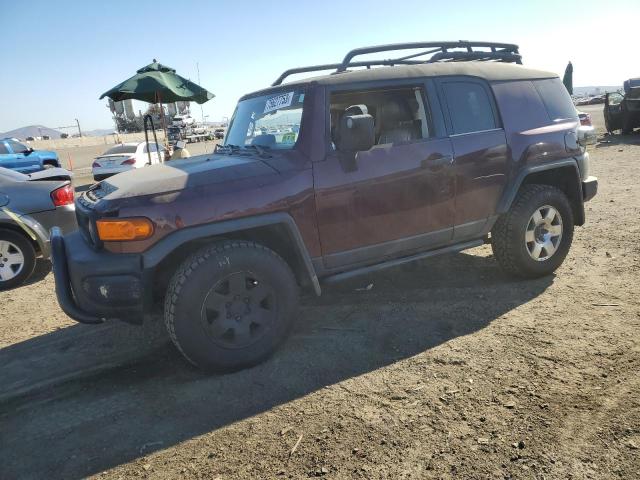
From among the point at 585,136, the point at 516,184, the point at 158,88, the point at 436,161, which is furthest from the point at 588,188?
the point at 158,88

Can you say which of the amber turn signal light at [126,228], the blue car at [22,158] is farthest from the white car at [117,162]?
the amber turn signal light at [126,228]

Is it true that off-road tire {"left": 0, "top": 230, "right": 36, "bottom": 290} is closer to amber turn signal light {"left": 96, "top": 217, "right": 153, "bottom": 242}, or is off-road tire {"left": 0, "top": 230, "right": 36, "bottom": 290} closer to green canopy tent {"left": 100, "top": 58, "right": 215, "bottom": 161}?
amber turn signal light {"left": 96, "top": 217, "right": 153, "bottom": 242}

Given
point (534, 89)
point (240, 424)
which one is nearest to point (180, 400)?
point (240, 424)

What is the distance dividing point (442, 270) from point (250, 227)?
8.61 ft

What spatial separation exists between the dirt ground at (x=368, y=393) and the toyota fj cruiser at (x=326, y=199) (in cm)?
39

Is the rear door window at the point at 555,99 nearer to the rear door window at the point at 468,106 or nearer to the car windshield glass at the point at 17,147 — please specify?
the rear door window at the point at 468,106

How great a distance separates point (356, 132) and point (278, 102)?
915mm

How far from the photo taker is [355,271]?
138 inches

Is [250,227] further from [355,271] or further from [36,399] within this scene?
[36,399]

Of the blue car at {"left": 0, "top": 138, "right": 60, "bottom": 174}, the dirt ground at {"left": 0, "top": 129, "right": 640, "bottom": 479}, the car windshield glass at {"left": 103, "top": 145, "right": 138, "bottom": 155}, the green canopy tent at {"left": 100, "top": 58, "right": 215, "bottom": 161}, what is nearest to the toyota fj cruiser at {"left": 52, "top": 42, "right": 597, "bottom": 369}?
the dirt ground at {"left": 0, "top": 129, "right": 640, "bottom": 479}

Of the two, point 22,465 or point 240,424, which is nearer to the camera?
point 22,465

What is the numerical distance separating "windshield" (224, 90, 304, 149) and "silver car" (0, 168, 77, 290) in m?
2.62

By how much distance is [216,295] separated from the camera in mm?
2959

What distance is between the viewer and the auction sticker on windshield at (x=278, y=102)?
11.8ft
